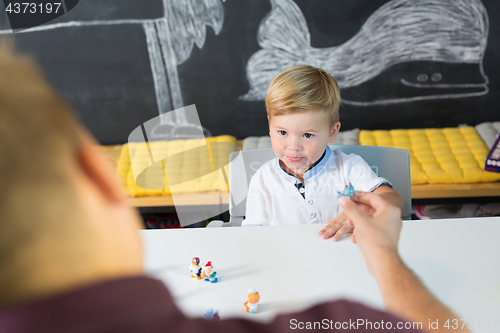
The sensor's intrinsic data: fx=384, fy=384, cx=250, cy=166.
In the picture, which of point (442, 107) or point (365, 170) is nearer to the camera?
point (365, 170)

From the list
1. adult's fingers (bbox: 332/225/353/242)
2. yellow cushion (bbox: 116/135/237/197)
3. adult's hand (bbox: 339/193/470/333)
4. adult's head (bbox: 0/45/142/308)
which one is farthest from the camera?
yellow cushion (bbox: 116/135/237/197)

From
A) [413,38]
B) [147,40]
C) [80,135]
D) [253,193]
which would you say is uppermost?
[80,135]

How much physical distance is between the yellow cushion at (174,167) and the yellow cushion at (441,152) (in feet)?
2.80

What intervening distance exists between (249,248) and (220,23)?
1.82m

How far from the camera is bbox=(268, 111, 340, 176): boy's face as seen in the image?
46.0 inches

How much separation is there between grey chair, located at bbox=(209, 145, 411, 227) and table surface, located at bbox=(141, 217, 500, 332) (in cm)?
23

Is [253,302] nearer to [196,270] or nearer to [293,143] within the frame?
[196,270]

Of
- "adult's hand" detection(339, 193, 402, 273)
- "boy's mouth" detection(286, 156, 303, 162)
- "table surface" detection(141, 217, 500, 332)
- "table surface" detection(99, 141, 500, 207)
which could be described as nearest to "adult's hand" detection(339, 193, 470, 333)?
"adult's hand" detection(339, 193, 402, 273)

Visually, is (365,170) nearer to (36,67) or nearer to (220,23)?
(36,67)

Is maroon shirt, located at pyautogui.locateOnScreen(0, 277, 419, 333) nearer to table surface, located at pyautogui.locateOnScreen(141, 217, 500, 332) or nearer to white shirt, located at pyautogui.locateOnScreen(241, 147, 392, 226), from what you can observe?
table surface, located at pyautogui.locateOnScreen(141, 217, 500, 332)

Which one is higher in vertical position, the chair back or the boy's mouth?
the boy's mouth

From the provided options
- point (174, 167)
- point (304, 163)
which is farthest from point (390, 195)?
point (174, 167)

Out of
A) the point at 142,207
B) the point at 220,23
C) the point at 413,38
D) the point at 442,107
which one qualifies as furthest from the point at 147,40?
the point at 442,107

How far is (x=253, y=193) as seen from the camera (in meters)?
1.33
